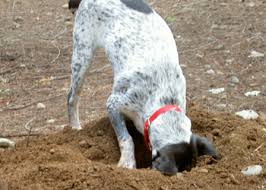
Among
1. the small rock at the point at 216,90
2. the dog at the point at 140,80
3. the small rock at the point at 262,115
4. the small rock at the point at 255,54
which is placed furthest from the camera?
the small rock at the point at 255,54

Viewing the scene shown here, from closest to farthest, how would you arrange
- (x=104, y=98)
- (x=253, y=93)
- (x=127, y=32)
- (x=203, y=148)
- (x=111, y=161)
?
1. (x=203, y=148)
2. (x=111, y=161)
3. (x=127, y=32)
4. (x=253, y=93)
5. (x=104, y=98)

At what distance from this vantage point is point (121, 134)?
17.7 ft

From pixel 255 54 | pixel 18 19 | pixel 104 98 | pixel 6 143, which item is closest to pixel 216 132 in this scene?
pixel 6 143

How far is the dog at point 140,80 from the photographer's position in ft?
16.4

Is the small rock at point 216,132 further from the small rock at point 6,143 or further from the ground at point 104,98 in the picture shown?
the small rock at point 6,143

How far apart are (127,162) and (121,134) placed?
0.31 metres

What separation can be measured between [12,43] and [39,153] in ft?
14.1

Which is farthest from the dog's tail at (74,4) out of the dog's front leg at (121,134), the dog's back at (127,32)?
the dog's front leg at (121,134)

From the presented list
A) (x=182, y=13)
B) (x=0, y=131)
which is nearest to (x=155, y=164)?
(x=0, y=131)

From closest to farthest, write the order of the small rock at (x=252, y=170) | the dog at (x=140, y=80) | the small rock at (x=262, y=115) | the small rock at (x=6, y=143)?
the small rock at (x=252, y=170) → the dog at (x=140, y=80) → the small rock at (x=6, y=143) → the small rock at (x=262, y=115)

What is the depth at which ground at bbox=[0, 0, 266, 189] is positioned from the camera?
469 cm

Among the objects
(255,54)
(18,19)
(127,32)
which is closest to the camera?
(127,32)

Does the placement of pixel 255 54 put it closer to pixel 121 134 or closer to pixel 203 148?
pixel 121 134

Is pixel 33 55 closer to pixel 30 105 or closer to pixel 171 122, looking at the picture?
pixel 30 105
